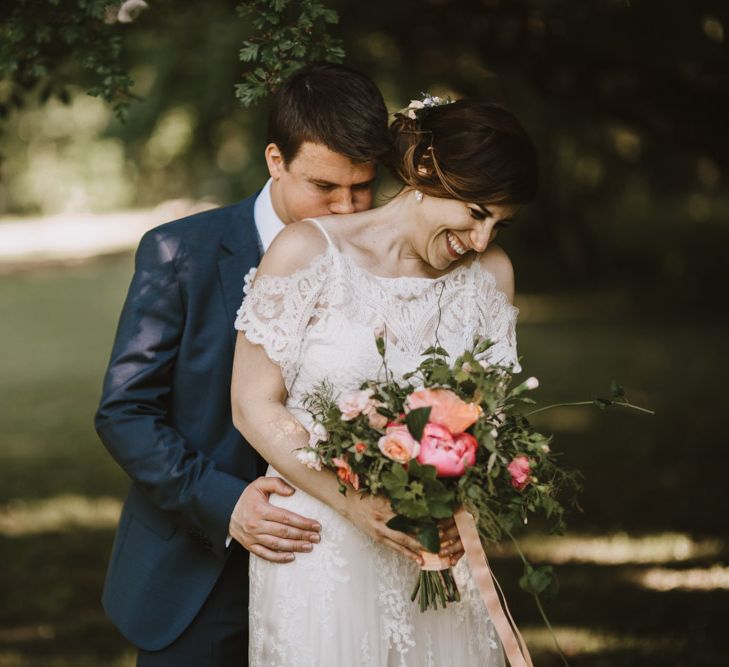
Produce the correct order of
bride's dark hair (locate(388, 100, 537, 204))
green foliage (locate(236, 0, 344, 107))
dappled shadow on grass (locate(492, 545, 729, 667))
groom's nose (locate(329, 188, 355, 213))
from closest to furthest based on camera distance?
bride's dark hair (locate(388, 100, 537, 204))
groom's nose (locate(329, 188, 355, 213))
green foliage (locate(236, 0, 344, 107))
dappled shadow on grass (locate(492, 545, 729, 667))

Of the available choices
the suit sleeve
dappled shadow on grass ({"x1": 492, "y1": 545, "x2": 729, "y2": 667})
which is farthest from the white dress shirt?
dappled shadow on grass ({"x1": 492, "y1": 545, "x2": 729, "y2": 667})

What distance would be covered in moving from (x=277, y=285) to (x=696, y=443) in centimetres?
782

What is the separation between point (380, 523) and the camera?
290 cm

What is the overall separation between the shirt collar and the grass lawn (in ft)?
8.76

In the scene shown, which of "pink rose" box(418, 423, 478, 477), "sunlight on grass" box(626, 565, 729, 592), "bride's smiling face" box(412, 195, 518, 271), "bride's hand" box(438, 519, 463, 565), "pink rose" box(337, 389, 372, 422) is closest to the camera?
"pink rose" box(418, 423, 478, 477)

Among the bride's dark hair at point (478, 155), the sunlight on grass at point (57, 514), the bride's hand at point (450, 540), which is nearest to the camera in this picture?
the bride's hand at point (450, 540)

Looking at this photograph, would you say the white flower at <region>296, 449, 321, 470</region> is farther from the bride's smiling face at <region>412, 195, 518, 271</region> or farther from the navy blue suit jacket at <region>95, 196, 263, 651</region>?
Result: the bride's smiling face at <region>412, 195, 518, 271</region>

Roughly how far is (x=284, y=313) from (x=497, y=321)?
2.37 ft

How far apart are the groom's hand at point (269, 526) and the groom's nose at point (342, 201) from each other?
0.86 meters

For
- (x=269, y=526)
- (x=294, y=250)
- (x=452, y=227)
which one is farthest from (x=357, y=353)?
(x=269, y=526)

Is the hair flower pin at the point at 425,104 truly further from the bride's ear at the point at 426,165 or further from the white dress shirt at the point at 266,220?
the white dress shirt at the point at 266,220

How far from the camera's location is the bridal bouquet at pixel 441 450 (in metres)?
2.57

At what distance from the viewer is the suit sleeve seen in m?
3.25

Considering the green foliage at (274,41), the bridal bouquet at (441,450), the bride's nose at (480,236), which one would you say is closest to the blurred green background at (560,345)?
the green foliage at (274,41)
